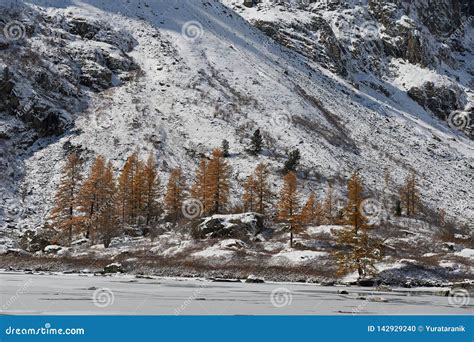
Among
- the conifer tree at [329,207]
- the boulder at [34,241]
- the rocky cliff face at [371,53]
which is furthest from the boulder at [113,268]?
the rocky cliff face at [371,53]

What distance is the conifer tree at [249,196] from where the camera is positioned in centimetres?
6462

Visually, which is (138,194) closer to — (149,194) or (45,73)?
(149,194)

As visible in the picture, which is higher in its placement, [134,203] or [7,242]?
[134,203]

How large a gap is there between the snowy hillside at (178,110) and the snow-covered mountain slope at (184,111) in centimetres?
30

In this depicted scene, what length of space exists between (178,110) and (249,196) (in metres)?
37.0

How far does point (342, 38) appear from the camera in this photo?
186250 millimetres

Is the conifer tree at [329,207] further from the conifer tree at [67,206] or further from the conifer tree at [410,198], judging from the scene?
the conifer tree at [67,206]

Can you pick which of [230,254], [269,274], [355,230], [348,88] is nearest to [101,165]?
[230,254]

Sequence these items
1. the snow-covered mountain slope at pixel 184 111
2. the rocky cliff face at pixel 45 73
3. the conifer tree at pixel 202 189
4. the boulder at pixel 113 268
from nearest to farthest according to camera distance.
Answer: the boulder at pixel 113 268, the conifer tree at pixel 202 189, the rocky cliff face at pixel 45 73, the snow-covered mountain slope at pixel 184 111

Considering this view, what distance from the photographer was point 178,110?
96.8 meters

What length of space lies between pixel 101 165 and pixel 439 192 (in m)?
65.0

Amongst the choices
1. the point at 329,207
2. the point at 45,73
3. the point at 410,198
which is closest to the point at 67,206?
the point at 329,207
